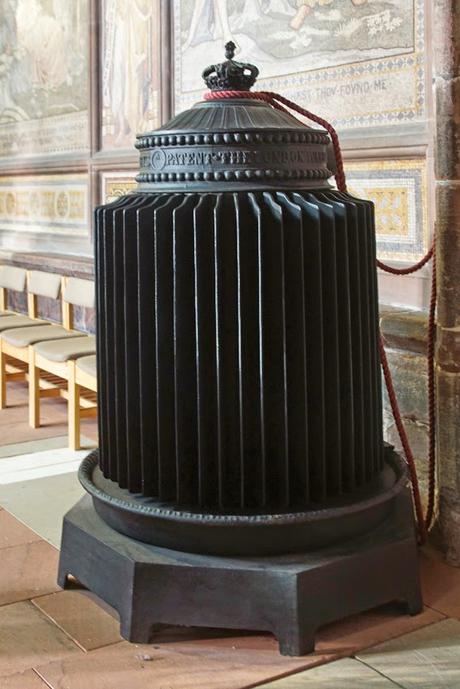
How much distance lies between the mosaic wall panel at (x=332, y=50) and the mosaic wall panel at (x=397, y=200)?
211 mm

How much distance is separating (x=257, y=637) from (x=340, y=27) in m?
2.95

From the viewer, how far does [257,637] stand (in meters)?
3.23

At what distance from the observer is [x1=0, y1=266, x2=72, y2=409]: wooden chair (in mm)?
6379

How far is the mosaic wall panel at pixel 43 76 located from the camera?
7312 mm

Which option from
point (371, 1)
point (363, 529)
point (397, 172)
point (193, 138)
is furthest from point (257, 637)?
point (371, 1)

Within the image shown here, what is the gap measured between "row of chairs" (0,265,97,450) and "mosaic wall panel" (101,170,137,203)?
2.16 ft

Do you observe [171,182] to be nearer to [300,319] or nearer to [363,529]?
[300,319]

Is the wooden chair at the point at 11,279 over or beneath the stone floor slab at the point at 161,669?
over

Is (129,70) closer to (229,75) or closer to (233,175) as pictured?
(229,75)

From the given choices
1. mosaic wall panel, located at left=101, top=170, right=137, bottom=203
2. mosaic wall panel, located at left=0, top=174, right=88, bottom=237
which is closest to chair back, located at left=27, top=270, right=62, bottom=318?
mosaic wall panel, located at left=0, top=174, right=88, bottom=237

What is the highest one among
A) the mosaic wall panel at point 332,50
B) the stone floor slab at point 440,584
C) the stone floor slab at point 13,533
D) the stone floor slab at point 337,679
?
the mosaic wall panel at point 332,50

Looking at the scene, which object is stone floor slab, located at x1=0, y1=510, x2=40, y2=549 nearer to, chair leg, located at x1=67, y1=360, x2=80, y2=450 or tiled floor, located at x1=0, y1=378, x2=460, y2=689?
tiled floor, located at x1=0, y1=378, x2=460, y2=689

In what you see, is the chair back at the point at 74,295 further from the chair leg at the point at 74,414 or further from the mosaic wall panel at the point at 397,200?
the mosaic wall panel at the point at 397,200

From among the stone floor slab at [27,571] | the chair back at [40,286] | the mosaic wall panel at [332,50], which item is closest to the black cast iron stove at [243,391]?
the stone floor slab at [27,571]
